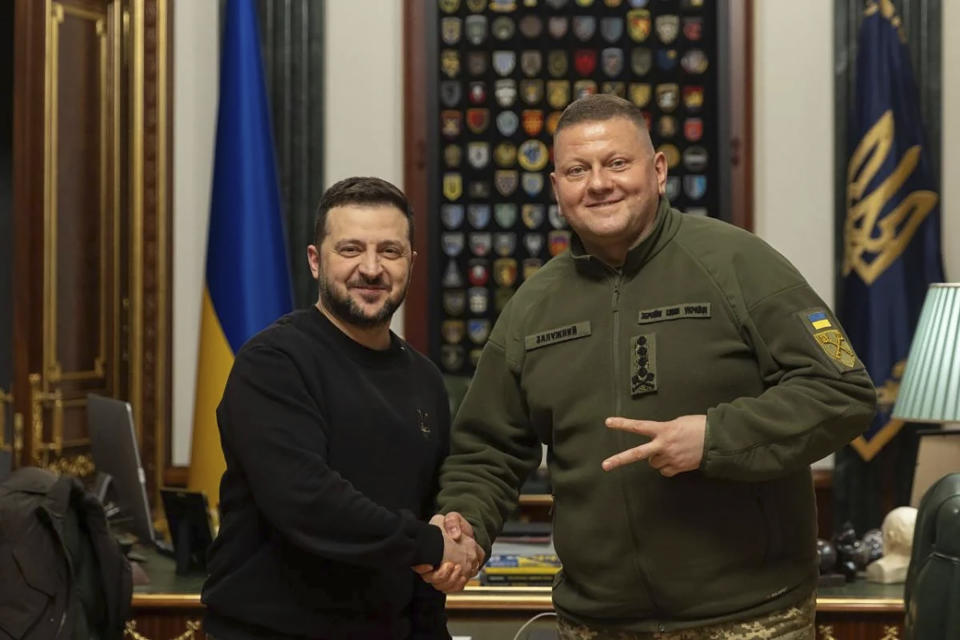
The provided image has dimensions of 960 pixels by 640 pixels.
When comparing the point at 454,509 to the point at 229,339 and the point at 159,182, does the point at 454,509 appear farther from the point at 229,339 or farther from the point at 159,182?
the point at 159,182

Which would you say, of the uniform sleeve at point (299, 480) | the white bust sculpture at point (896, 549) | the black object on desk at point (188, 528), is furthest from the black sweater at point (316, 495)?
the white bust sculpture at point (896, 549)

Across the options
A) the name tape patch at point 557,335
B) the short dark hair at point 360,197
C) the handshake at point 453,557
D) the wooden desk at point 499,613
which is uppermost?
the short dark hair at point 360,197

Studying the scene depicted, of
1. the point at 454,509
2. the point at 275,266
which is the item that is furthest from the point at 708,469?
the point at 275,266

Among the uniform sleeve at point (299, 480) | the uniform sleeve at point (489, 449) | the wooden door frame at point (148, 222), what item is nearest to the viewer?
the uniform sleeve at point (299, 480)

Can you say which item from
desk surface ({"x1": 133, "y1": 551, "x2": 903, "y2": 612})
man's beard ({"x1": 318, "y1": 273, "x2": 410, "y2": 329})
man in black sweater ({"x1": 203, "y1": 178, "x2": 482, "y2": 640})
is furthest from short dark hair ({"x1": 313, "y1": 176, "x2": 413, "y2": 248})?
desk surface ({"x1": 133, "y1": 551, "x2": 903, "y2": 612})

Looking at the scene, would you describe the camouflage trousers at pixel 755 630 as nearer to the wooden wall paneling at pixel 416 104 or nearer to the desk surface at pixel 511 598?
the desk surface at pixel 511 598

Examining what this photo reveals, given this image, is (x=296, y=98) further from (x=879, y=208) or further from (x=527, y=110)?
(x=879, y=208)

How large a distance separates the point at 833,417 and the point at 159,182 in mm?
2962

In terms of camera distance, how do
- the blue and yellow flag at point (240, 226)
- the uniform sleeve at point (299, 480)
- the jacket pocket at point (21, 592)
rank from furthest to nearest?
the blue and yellow flag at point (240, 226)
the jacket pocket at point (21, 592)
the uniform sleeve at point (299, 480)

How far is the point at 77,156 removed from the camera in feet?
13.9

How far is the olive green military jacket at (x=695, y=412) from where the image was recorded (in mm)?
1996

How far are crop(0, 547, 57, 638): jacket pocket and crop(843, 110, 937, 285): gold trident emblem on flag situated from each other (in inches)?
106

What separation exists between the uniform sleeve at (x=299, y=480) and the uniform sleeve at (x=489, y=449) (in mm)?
172

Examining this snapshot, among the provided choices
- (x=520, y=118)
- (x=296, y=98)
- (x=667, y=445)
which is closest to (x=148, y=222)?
(x=296, y=98)
